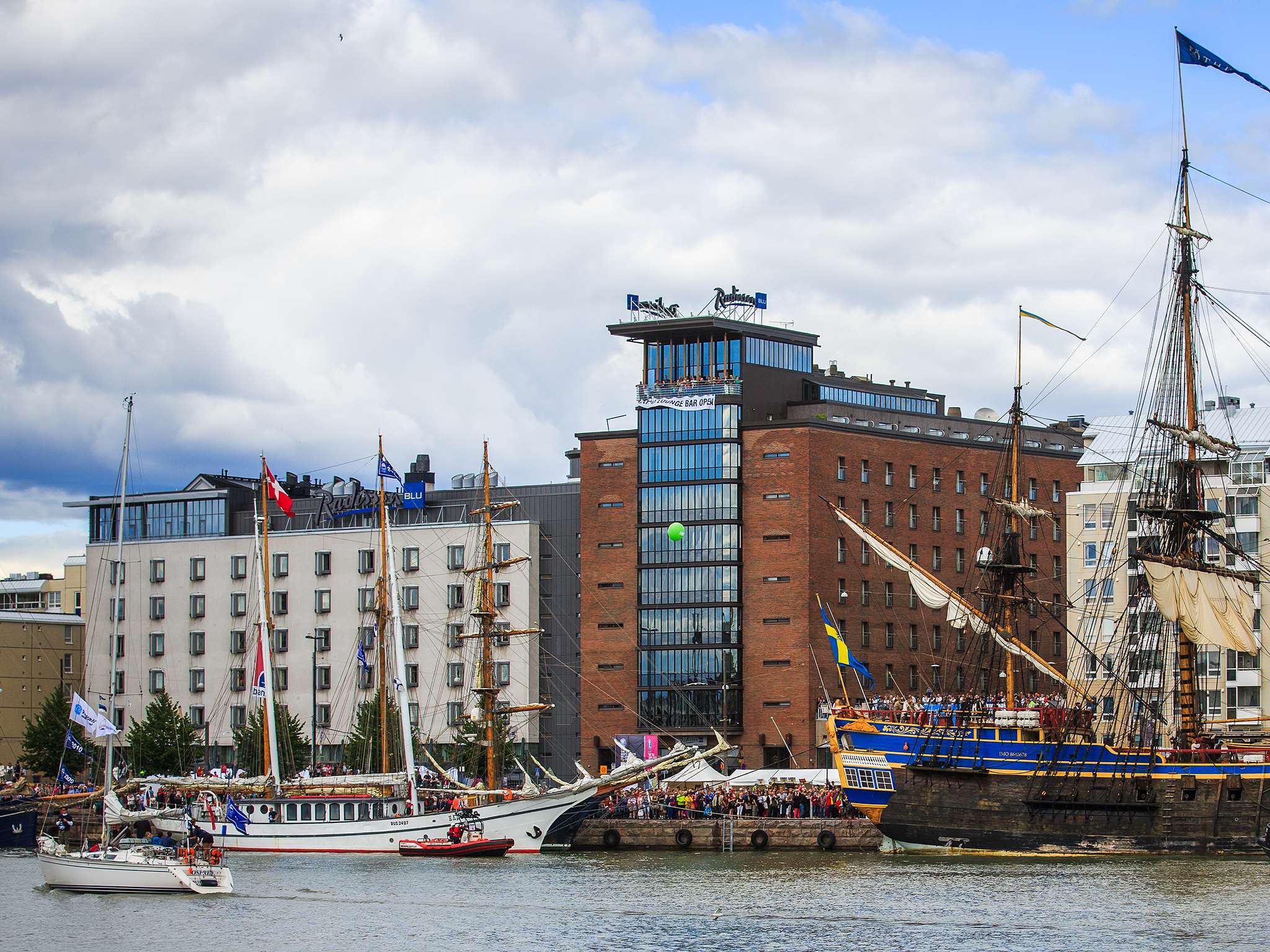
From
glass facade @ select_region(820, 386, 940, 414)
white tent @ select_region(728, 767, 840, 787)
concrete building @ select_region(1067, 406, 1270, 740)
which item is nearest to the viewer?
white tent @ select_region(728, 767, 840, 787)

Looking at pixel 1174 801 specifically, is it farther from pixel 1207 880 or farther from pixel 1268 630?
pixel 1268 630

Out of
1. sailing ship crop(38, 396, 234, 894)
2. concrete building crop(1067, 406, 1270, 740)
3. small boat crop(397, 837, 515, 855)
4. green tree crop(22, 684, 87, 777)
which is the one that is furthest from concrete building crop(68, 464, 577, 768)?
sailing ship crop(38, 396, 234, 894)

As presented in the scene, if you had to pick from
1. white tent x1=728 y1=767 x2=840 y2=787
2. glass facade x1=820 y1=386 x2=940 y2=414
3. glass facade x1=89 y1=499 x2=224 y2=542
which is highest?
glass facade x1=820 y1=386 x2=940 y2=414

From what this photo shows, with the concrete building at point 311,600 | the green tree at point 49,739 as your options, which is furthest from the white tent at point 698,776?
the green tree at point 49,739

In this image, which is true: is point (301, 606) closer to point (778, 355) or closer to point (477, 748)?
point (477, 748)

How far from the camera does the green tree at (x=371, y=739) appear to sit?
15150 cm

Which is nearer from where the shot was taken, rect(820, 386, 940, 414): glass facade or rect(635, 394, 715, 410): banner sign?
rect(635, 394, 715, 410): banner sign

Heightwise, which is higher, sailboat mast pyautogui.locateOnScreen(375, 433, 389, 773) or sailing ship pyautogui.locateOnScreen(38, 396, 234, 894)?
sailboat mast pyautogui.locateOnScreen(375, 433, 389, 773)

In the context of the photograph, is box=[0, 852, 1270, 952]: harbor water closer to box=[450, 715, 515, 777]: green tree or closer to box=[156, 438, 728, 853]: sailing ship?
box=[156, 438, 728, 853]: sailing ship

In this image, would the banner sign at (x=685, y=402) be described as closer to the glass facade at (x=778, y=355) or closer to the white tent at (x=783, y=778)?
the glass facade at (x=778, y=355)

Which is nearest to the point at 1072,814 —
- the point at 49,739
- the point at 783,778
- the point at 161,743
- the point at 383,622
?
the point at 783,778

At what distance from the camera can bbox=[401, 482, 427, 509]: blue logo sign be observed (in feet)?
602

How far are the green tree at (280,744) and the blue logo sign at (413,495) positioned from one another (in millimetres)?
21073

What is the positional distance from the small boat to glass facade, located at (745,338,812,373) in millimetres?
66017
